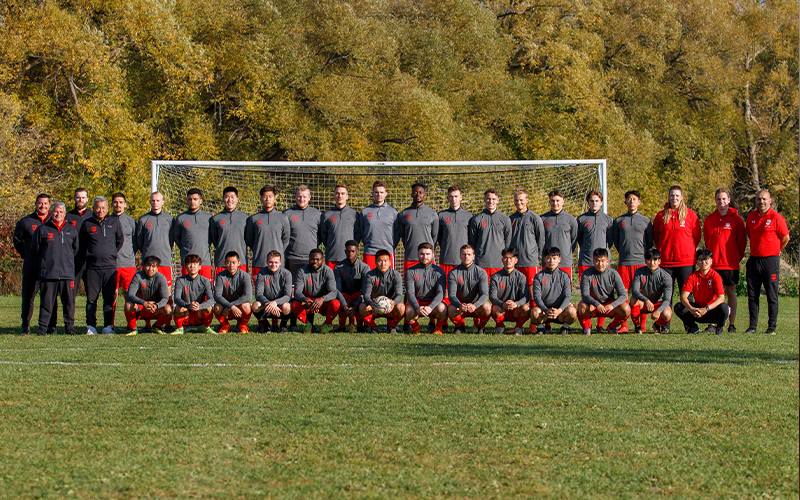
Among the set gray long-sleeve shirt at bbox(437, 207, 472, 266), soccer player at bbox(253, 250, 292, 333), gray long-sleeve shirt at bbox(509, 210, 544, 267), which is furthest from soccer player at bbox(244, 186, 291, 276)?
gray long-sleeve shirt at bbox(509, 210, 544, 267)

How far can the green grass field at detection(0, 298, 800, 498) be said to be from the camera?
3.93 metres

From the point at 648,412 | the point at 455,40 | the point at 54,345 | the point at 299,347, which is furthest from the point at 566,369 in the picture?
the point at 455,40

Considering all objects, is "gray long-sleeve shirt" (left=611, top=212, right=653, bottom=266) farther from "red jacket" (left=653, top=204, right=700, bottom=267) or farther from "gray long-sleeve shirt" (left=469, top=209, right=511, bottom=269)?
"gray long-sleeve shirt" (left=469, top=209, right=511, bottom=269)

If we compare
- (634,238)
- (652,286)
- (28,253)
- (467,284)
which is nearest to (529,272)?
(467,284)

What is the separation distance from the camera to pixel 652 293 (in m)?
10.3

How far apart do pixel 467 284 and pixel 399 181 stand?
7061mm

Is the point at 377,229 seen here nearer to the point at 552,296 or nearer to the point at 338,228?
the point at 338,228

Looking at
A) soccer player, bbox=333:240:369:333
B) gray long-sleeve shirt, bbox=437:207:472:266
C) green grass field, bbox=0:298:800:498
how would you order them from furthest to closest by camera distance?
gray long-sleeve shirt, bbox=437:207:472:266, soccer player, bbox=333:240:369:333, green grass field, bbox=0:298:800:498

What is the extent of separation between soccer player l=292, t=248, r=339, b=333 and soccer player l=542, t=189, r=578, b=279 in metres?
3.00

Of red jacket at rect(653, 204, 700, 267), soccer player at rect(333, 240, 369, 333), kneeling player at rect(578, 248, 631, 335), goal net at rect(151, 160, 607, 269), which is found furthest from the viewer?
goal net at rect(151, 160, 607, 269)

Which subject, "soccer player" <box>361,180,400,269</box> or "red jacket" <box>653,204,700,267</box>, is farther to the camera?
"soccer player" <box>361,180,400,269</box>

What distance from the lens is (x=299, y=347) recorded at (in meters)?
8.41

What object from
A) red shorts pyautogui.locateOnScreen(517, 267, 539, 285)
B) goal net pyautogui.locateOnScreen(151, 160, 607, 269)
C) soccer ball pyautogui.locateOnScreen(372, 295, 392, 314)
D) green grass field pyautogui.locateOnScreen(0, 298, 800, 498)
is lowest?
green grass field pyautogui.locateOnScreen(0, 298, 800, 498)

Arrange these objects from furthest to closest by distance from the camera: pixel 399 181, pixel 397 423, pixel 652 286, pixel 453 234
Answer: pixel 399 181 → pixel 453 234 → pixel 652 286 → pixel 397 423
